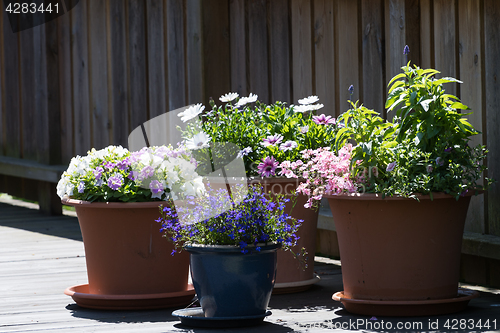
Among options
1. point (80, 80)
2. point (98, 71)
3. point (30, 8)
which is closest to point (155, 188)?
point (98, 71)

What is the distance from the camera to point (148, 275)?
2.95 m

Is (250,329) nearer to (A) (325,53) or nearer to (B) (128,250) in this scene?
(B) (128,250)

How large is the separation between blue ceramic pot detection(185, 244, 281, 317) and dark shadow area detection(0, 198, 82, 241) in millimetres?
2641

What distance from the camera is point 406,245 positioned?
2623 millimetres

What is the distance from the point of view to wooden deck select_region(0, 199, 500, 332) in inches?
105

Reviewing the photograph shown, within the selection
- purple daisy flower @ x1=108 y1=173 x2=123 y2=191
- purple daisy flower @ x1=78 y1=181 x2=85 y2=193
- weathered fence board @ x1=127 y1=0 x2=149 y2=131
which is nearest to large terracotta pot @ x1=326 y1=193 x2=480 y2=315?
purple daisy flower @ x1=108 y1=173 x2=123 y2=191

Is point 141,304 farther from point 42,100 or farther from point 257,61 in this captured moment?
point 42,100

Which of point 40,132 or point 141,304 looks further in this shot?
point 40,132

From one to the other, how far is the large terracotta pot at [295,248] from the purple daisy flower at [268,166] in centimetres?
8

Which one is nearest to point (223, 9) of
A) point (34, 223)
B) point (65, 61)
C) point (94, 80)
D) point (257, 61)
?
point (257, 61)

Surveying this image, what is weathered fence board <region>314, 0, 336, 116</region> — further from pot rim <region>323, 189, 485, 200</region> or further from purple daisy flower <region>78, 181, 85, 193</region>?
purple daisy flower <region>78, 181, 85, 193</region>

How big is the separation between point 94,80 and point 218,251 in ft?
12.1

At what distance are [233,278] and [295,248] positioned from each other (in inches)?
30.5

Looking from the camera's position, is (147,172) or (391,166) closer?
(391,166)
